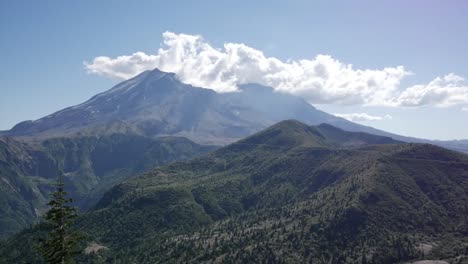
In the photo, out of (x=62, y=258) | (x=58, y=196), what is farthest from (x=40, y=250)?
(x=58, y=196)

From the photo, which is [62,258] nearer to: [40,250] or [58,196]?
[40,250]

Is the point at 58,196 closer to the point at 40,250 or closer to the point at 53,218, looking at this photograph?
the point at 53,218

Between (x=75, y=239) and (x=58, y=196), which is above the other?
(x=58, y=196)

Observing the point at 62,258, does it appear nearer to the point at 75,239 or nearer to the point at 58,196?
the point at 75,239

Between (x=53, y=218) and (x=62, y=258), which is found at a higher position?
(x=53, y=218)

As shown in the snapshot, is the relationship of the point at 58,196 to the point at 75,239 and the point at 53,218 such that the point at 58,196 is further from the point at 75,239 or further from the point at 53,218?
the point at 75,239

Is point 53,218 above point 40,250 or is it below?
above
